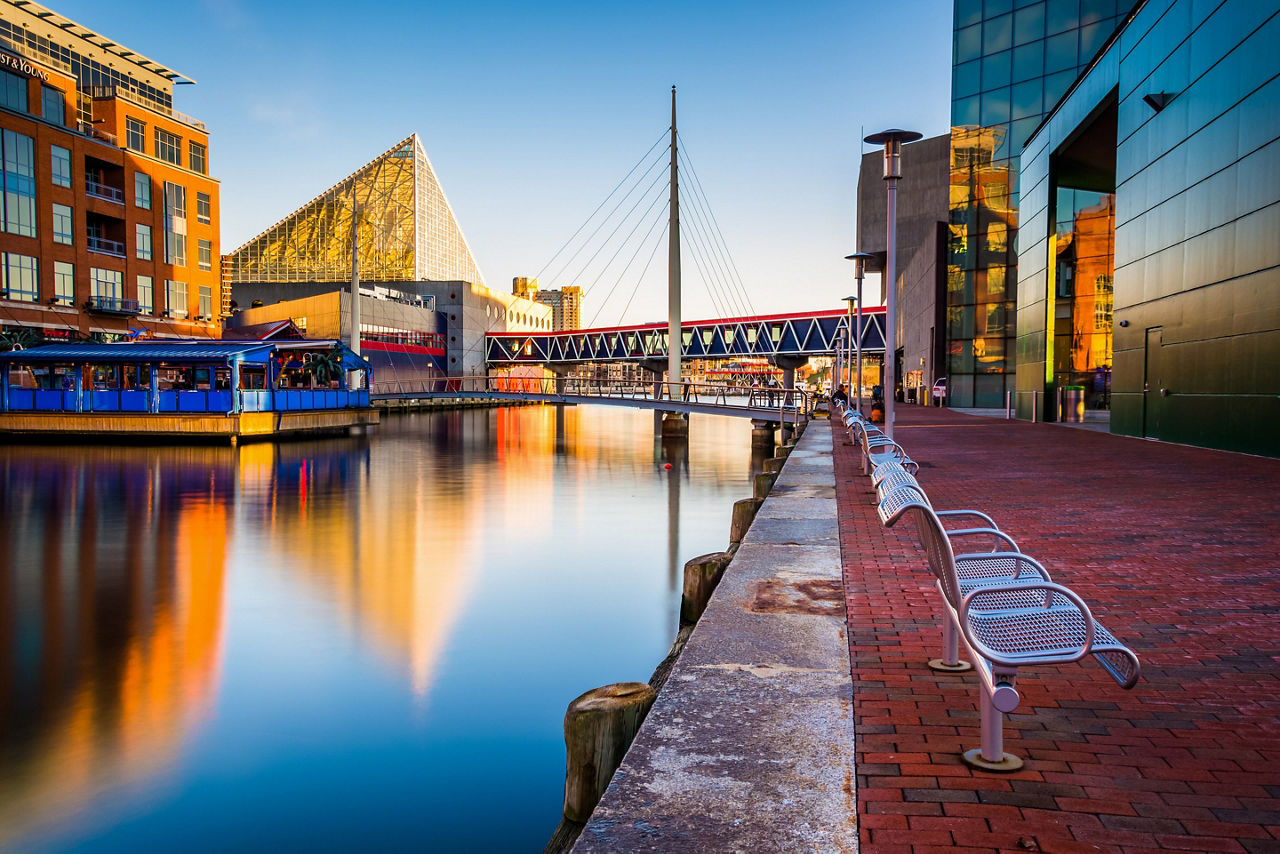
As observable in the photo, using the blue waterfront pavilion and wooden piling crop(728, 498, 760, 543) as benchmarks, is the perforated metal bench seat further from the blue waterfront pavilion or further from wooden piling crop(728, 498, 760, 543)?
the blue waterfront pavilion

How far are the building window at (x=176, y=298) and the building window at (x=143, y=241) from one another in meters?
2.06

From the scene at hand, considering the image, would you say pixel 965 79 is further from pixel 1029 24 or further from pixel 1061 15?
pixel 1061 15

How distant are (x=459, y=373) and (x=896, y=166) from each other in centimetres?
8196

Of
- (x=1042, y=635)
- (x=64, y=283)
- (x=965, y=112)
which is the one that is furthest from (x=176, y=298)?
(x=1042, y=635)

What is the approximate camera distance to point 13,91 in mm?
45125

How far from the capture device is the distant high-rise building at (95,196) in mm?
45312

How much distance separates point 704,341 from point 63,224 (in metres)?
59.5

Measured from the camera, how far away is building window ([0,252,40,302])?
1737 inches

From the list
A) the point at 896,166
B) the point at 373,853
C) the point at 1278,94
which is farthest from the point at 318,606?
the point at 1278,94

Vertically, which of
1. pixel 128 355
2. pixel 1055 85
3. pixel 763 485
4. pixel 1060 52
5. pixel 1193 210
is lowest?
pixel 763 485

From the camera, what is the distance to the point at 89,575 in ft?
41.1

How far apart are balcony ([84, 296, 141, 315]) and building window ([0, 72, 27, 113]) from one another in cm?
984

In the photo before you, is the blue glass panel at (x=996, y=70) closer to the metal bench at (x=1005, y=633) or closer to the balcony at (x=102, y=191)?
the metal bench at (x=1005, y=633)

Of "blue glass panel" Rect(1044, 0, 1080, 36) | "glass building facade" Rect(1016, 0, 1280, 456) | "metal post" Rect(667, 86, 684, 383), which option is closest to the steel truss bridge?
"metal post" Rect(667, 86, 684, 383)
